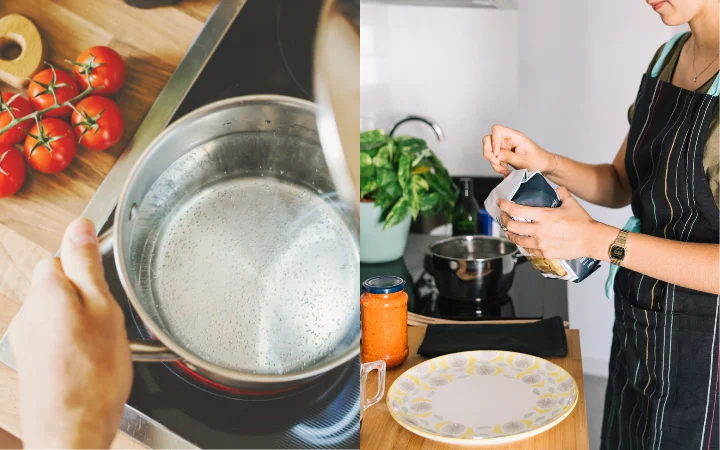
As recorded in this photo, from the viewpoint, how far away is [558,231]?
1012mm

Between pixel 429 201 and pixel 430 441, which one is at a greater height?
pixel 429 201

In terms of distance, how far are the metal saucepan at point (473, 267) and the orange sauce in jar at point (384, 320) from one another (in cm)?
38

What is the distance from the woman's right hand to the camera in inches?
48.5

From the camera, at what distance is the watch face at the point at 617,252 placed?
41.6 inches

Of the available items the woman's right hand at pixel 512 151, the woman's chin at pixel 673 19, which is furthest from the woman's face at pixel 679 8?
the woman's right hand at pixel 512 151

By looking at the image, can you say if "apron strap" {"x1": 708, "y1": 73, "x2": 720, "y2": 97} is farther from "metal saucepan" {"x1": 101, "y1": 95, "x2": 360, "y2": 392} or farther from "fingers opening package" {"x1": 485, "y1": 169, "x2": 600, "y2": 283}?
"metal saucepan" {"x1": 101, "y1": 95, "x2": 360, "y2": 392}

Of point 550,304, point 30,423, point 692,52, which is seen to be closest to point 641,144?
point 692,52

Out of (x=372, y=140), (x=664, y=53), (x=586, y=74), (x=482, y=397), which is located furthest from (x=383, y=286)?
(x=586, y=74)

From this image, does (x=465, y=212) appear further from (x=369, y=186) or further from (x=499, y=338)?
(x=499, y=338)

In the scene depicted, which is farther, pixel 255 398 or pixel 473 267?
pixel 473 267

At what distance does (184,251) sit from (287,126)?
16 centimetres

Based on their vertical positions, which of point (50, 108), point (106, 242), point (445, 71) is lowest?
point (106, 242)

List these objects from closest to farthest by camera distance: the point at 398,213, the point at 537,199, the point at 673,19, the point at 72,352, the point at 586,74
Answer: the point at 72,352 → the point at 537,199 → the point at 673,19 → the point at 398,213 → the point at 586,74

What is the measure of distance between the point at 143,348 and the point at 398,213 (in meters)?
1.21
